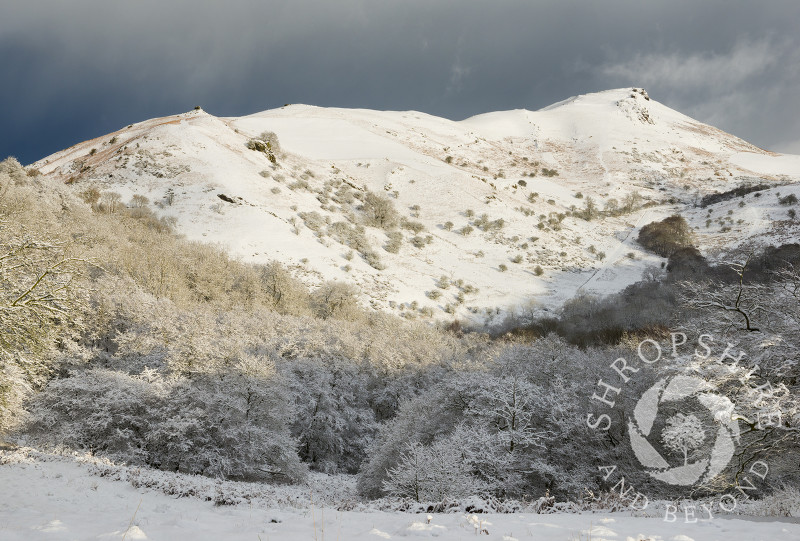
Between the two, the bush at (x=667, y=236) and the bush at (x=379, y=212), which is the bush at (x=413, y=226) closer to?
the bush at (x=379, y=212)

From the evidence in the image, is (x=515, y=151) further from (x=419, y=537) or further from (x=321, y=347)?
(x=419, y=537)

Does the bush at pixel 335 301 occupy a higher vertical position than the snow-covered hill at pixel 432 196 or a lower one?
lower

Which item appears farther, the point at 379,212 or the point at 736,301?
the point at 379,212

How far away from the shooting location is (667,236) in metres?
47.8

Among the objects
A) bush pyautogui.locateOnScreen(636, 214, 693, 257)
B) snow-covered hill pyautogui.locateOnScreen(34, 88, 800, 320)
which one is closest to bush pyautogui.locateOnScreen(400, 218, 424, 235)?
snow-covered hill pyautogui.locateOnScreen(34, 88, 800, 320)

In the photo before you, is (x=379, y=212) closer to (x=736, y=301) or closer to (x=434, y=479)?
(x=434, y=479)

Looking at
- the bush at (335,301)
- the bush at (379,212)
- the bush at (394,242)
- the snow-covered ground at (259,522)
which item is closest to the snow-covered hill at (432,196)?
the bush at (394,242)

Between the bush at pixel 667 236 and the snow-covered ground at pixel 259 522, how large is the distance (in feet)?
155

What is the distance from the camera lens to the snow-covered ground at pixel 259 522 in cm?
567

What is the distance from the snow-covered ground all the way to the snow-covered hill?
26.0 metres

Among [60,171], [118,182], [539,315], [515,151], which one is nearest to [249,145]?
[118,182]

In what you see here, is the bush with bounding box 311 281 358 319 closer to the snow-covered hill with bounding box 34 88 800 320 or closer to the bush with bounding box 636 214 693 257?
the snow-covered hill with bounding box 34 88 800 320

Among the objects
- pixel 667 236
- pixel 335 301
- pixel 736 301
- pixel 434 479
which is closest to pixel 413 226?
pixel 335 301

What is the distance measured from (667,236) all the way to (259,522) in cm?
5349
